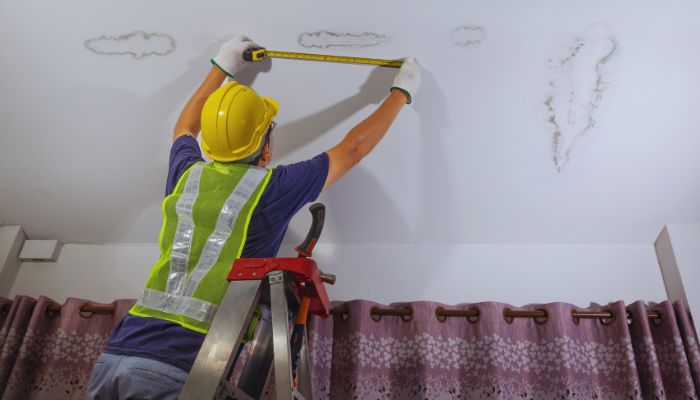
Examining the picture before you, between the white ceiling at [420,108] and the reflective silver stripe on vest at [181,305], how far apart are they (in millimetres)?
907

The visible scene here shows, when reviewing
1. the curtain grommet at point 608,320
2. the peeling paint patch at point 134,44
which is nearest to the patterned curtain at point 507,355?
the curtain grommet at point 608,320

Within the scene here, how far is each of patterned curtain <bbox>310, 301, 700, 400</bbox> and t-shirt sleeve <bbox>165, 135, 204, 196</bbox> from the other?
71 cm

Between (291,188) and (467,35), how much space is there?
0.78 m

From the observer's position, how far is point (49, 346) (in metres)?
2.01

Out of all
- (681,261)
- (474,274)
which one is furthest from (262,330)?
(681,261)

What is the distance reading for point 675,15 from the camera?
1.58m

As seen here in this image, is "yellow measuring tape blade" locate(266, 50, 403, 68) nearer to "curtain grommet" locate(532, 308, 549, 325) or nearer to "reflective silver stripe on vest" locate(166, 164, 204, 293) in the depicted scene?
"reflective silver stripe on vest" locate(166, 164, 204, 293)

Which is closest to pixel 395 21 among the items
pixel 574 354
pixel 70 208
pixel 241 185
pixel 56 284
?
pixel 241 185

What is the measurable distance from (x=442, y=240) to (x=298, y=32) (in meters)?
0.97

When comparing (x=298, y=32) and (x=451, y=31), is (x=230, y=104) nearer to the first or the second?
(x=298, y=32)

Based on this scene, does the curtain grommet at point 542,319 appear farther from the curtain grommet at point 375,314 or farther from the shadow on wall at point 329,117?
the shadow on wall at point 329,117

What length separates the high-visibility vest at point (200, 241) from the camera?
3.86 feet

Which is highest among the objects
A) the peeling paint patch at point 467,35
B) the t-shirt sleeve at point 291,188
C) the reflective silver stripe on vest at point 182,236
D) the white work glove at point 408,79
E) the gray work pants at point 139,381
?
the peeling paint patch at point 467,35

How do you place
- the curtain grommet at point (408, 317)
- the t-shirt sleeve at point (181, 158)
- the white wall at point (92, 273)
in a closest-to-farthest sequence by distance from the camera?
the t-shirt sleeve at point (181, 158), the curtain grommet at point (408, 317), the white wall at point (92, 273)
